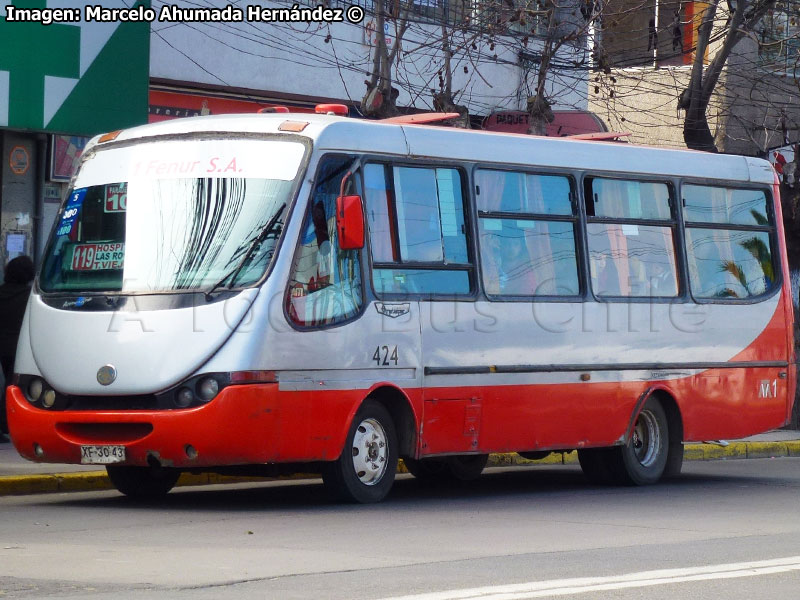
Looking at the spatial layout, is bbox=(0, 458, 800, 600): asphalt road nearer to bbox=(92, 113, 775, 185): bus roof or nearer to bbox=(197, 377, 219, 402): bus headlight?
bbox=(197, 377, 219, 402): bus headlight

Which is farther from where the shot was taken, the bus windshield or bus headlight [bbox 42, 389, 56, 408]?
bus headlight [bbox 42, 389, 56, 408]

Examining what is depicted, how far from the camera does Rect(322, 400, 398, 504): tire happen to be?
36.4 feet

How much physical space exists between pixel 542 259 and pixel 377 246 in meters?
1.96

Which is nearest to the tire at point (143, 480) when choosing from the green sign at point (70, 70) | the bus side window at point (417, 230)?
the bus side window at point (417, 230)

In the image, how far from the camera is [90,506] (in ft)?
36.8

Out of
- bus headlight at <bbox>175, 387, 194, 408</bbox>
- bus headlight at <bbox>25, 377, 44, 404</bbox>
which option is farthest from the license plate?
bus headlight at <bbox>25, 377, 44, 404</bbox>

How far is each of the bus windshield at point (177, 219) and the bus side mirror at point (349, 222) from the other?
379mm

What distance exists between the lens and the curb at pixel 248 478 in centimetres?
1221

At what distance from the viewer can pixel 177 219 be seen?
10883mm

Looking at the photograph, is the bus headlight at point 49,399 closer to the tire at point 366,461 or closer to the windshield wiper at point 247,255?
the windshield wiper at point 247,255

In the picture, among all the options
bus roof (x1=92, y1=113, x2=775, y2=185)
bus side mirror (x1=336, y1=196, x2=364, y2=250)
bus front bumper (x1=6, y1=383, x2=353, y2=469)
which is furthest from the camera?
bus roof (x1=92, y1=113, x2=775, y2=185)

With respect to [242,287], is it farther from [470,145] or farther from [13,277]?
[13,277]

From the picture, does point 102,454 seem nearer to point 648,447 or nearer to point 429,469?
point 429,469

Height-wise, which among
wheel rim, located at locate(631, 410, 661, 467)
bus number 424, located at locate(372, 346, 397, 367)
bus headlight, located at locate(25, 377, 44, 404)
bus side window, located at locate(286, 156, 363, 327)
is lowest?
wheel rim, located at locate(631, 410, 661, 467)
